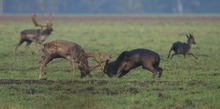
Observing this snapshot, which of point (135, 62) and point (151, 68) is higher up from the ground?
point (135, 62)

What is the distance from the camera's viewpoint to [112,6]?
156125 mm

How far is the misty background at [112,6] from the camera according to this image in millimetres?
147250

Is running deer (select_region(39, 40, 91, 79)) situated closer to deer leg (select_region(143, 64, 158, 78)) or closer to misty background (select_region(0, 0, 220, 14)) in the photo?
deer leg (select_region(143, 64, 158, 78))

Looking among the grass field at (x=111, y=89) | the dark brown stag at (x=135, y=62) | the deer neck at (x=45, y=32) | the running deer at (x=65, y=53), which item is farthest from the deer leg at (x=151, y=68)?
the deer neck at (x=45, y=32)

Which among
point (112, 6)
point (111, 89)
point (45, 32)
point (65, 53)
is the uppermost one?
point (112, 6)

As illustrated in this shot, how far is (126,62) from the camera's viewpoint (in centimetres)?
1930

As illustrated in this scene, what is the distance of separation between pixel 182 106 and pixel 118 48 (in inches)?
763

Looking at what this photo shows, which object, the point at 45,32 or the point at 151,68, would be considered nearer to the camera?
the point at 151,68

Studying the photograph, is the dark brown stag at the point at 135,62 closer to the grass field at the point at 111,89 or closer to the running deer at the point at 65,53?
the grass field at the point at 111,89

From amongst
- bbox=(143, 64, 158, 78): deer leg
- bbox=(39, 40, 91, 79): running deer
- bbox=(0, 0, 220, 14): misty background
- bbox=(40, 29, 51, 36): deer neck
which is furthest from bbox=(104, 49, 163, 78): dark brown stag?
bbox=(0, 0, 220, 14): misty background

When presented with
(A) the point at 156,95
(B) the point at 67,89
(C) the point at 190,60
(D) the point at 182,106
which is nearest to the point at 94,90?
(B) the point at 67,89

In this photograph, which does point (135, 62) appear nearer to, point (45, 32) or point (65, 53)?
point (65, 53)

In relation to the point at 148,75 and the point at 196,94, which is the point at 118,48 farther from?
the point at 196,94

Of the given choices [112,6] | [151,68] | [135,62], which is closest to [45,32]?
[135,62]
